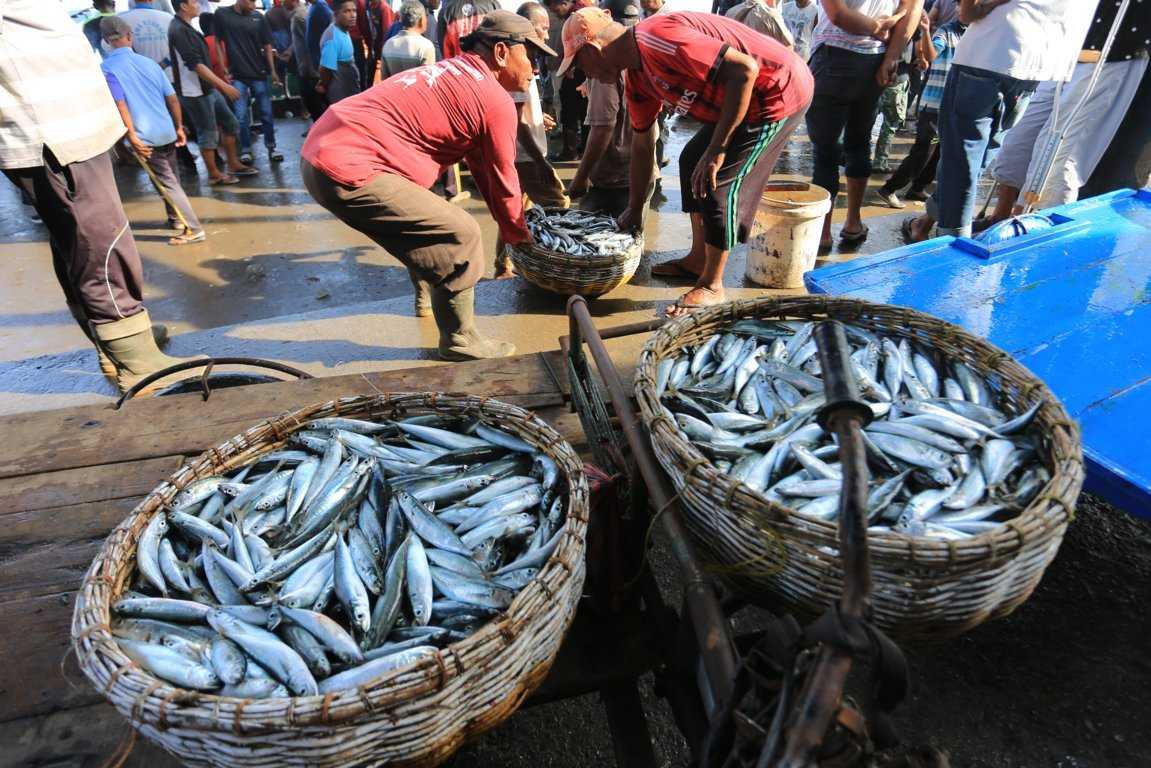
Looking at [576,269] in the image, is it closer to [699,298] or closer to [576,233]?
[576,233]

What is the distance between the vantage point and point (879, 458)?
1.89 metres

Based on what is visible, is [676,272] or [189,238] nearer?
[676,272]

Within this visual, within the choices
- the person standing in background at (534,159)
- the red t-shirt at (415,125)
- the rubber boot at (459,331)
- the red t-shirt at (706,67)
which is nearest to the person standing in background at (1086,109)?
the red t-shirt at (706,67)

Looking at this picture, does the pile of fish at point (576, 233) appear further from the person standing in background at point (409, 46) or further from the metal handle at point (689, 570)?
the person standing in background at point (409, 46)

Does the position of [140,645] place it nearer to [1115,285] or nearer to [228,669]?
[228,669]

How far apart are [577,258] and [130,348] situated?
8.96 ft

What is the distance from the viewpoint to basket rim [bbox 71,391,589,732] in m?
1.28

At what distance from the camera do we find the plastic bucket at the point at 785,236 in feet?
14.9

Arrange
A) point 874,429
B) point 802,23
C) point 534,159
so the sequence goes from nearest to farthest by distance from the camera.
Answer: point 874,429 < point 534,159 < point 802,23

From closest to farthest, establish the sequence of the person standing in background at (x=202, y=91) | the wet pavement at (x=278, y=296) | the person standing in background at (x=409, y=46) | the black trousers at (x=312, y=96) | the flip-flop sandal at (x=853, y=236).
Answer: the wet pavement at (x=278, y=296) → the flip-flop sandal at (x=853, y=236) → the person standing in background at (x=409, y=46) → the person standing in background at (x=202, y=91) → the black trousers at (x=312, y=96)

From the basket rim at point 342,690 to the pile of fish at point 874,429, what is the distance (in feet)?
1.45

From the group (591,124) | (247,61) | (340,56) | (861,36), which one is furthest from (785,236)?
(247,61)

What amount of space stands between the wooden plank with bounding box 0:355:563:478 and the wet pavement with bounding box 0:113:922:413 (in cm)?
122

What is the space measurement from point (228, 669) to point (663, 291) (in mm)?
4095
